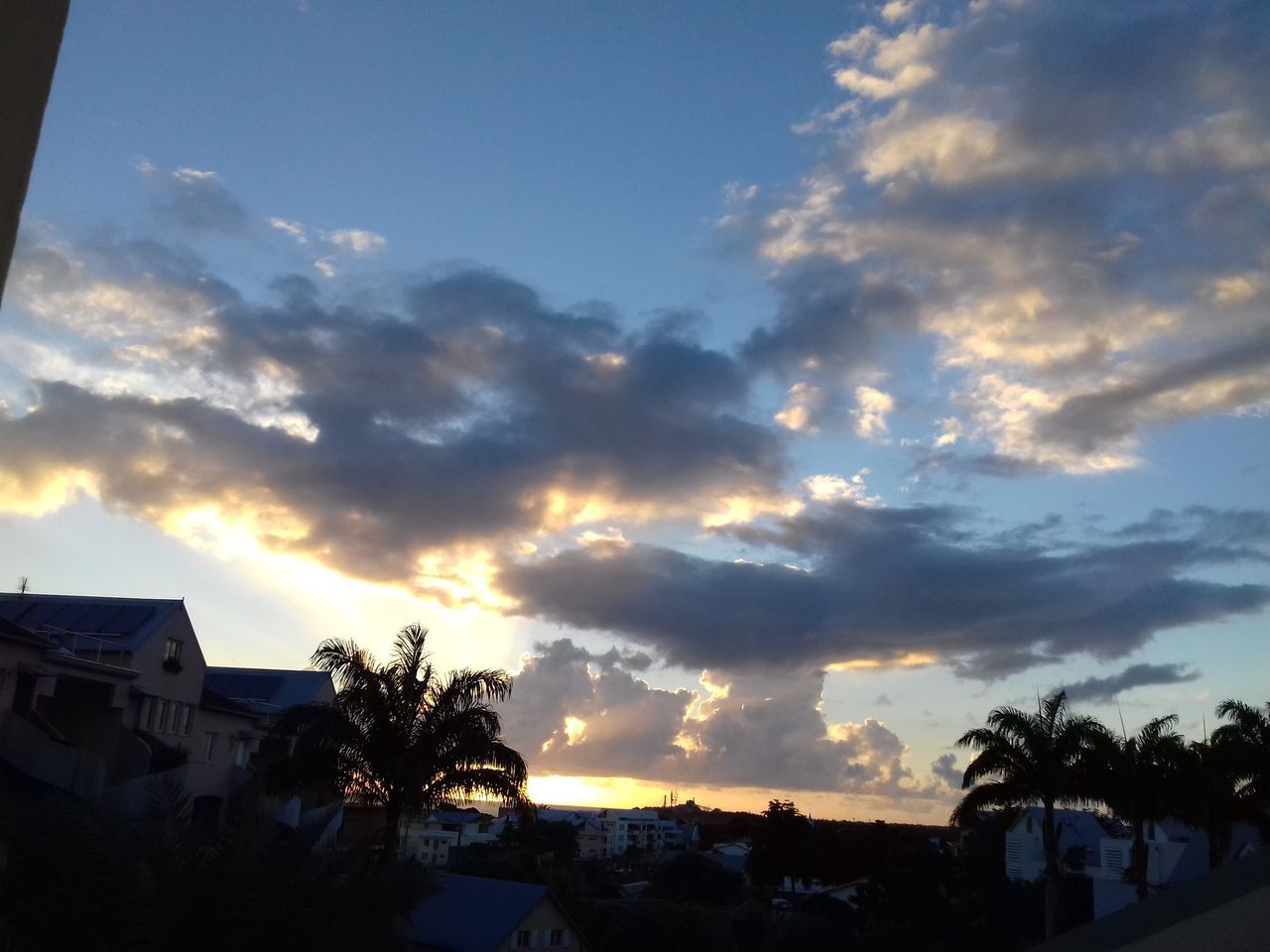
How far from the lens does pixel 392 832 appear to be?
21.6 m

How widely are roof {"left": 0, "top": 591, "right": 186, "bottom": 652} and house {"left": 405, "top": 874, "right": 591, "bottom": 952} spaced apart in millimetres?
13486

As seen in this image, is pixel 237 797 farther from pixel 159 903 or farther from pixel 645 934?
pixel 645 934

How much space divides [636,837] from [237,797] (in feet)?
591

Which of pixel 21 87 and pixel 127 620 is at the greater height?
pixel 127 620

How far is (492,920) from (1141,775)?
952 inches

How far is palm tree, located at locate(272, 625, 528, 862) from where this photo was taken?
23.0 meters

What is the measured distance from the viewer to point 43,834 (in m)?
14.0

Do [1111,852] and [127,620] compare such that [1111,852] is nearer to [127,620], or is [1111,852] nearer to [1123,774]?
[1123,774]

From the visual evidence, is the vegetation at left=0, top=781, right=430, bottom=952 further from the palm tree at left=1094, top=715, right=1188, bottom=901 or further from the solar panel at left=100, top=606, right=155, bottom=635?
the palm tree at left=1094, top=715, right=1188, bottom=901

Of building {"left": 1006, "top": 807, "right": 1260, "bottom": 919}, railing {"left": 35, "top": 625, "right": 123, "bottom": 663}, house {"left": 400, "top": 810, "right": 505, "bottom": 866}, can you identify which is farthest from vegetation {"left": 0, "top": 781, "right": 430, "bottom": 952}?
house {"left": 400, "top": 810, "right": 505, "bottom": 866}

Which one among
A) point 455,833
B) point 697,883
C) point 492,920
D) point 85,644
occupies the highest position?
point 85,644

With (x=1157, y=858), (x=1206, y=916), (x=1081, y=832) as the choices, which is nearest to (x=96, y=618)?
(x=1206, y=916)

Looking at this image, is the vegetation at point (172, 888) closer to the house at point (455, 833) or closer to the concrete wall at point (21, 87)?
the concrete wall at point (21, 87)

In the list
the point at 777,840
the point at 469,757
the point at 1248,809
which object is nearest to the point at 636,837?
the point at 777,840
